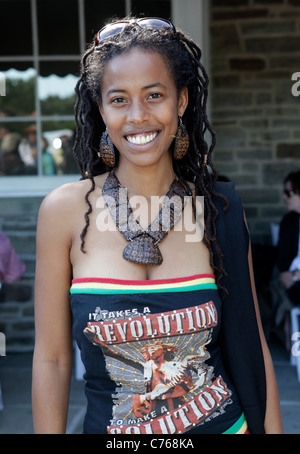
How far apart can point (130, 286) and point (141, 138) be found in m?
Result: 0.39

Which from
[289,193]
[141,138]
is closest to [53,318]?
[141,138]

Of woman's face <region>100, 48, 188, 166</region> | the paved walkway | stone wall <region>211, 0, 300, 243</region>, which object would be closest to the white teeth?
woman's face <region>100, 48, 188, 166</region>

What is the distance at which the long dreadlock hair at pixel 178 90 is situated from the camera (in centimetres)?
152

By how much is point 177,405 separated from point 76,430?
2.22 metres

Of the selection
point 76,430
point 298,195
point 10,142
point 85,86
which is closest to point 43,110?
point 10,142

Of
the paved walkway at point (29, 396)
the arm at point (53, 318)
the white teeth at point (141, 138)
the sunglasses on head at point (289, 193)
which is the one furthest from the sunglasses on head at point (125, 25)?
the sunglasses on head at point (289, 193)

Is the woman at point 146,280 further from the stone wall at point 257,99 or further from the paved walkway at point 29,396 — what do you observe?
the stone wall at point 257,99

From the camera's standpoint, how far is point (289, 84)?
545cm

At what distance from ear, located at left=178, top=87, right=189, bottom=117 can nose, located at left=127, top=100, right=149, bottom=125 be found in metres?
0.17

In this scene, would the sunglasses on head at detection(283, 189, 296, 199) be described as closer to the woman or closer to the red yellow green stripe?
the woman

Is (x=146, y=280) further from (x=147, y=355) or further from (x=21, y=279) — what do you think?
(x=21, y=279)

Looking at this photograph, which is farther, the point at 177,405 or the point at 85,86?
the point at 85,86

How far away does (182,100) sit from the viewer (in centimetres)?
164
